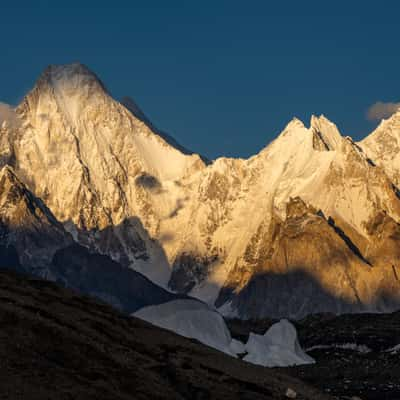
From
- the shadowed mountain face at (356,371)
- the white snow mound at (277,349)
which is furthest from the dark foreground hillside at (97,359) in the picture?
the white snow mound at (277,349)

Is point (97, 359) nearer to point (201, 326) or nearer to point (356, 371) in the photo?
point (356, 371)

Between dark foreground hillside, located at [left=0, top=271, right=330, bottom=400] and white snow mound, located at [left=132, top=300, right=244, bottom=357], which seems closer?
dark foreground hillside, located at [left=0, top=271, right=330, bottom=400]

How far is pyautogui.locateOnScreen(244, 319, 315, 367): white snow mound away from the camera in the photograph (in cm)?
17279

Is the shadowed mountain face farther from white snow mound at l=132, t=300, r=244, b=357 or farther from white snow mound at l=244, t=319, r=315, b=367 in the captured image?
white snow mound at l=132, t=300, r=244, b=357

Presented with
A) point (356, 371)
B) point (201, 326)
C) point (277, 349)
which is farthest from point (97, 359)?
point (201, 326)

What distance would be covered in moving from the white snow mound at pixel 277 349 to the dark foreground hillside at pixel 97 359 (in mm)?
59370

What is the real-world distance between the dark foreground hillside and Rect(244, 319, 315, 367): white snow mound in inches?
Result: 2337

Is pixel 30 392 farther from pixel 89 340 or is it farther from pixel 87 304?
pixel 87 304

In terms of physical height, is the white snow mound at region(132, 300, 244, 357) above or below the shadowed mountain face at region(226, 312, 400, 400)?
above

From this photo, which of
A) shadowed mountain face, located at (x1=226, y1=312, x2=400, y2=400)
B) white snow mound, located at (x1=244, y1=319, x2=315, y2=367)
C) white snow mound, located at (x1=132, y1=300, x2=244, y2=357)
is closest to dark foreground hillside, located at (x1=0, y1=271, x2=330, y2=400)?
shadowed mountain face, located at (x1=226, y1=312, x2=400, y2=400)

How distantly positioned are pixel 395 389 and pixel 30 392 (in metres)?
59.8

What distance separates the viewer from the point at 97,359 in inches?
3386

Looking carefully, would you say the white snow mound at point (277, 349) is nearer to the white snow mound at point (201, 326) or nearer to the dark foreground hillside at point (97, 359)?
the white snow mound at point (201, 326)

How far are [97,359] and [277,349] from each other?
97340 millimetres
